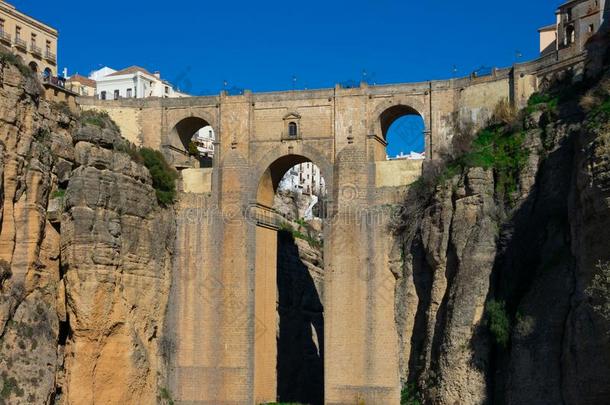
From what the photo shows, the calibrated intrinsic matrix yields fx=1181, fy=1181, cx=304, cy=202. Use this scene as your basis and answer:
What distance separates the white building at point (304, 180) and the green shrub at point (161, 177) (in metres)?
27.9

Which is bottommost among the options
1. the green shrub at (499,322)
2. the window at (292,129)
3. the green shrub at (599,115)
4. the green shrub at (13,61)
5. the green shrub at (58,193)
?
the green shrub at (499,322)

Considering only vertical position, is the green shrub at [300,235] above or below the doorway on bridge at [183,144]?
below

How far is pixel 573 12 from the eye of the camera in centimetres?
3797

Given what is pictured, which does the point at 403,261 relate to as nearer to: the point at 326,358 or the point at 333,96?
the point at 326,358

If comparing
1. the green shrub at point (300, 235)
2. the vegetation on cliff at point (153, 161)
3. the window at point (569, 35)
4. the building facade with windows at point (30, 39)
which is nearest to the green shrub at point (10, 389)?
the vegetation on cliff at point (153, 161)

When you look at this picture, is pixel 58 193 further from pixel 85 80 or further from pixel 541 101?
pixel 85 80

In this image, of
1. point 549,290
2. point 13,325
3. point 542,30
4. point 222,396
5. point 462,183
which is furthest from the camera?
point 542,30

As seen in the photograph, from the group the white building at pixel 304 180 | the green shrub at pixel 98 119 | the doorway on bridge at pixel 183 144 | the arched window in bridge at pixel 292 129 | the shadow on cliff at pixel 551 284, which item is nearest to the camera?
the shadow on cliff at pixel 551 284

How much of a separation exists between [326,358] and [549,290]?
31.6 feet

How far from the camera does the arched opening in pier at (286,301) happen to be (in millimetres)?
39344

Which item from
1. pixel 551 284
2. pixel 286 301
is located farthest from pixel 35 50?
pixel 551 284

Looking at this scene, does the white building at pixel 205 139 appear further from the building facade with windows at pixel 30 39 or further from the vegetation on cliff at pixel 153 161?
the vegetation on cliff at pixel 153 161

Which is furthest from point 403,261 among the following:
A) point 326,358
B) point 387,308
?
point 326,358

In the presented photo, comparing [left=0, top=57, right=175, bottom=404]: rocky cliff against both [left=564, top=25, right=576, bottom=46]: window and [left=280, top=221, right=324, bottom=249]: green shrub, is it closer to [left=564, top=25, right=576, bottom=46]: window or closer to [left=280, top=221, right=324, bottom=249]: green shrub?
[left=280, top=221, right=324, bottom=249]: green shrub
